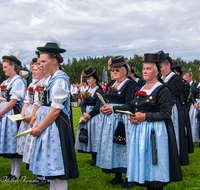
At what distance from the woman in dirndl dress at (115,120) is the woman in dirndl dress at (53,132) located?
1.07 meters

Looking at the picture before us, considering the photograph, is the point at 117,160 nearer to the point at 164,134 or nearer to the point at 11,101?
the point at 164,134

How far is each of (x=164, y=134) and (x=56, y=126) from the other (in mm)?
1503

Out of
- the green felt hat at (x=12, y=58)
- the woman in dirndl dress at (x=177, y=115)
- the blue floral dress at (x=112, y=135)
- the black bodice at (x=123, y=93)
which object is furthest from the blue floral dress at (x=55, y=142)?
the woman in dirndl dress at (x=177, y=115)

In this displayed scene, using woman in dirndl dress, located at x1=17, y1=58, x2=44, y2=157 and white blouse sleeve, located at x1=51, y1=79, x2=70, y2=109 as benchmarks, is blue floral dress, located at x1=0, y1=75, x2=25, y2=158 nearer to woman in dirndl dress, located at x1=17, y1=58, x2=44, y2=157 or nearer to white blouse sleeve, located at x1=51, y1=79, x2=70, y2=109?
woman in dirndl dress, located at x1=17, y1=58, x2=44, y2=157


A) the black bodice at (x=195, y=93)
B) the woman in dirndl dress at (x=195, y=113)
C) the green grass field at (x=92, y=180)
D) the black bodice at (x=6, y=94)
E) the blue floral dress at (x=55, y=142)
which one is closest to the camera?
the blue floral dress at (x=55, y=142)

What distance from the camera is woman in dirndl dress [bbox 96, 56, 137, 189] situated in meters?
3.99

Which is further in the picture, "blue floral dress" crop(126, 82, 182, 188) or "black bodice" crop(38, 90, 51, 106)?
"black bodice" crop(38, 90, 51, 106)

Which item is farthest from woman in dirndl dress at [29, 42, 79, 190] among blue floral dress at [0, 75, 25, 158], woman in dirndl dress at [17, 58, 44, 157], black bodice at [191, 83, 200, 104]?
black bodice at [191, 83, 200, 104]

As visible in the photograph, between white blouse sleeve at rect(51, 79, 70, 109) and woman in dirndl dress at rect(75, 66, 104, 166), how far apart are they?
2.27 metres

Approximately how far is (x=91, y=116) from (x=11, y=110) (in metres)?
1.85

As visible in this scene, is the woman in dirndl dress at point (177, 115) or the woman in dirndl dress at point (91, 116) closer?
the woman in dirndl dress at point (177, 115)

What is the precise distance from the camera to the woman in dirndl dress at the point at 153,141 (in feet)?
9.46

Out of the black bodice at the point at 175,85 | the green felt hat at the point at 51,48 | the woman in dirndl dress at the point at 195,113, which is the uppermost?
the green felt hat at the point at 51,48

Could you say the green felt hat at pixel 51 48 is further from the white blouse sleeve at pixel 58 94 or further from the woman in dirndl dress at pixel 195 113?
the woman in dirndl dress at pixel 195 113
